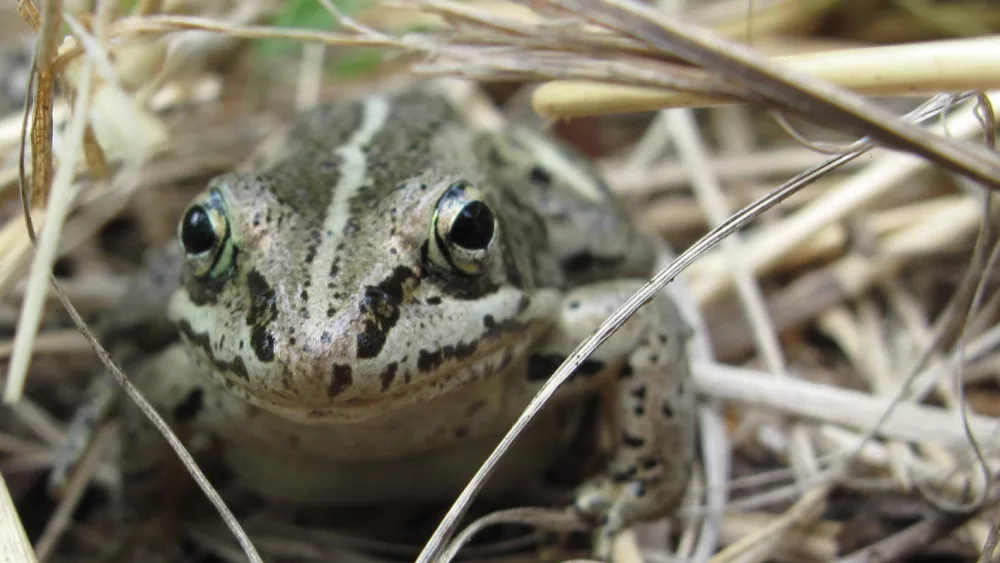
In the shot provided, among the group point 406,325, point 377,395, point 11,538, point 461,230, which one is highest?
point 461,230

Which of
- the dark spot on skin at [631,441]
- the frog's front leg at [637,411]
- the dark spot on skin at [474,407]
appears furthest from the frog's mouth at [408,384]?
the dark spot on skin at [631,441]

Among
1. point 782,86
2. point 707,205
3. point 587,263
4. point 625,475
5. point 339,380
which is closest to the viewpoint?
point 782,86

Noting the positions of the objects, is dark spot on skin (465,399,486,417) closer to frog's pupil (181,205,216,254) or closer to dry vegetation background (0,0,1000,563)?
dry vegetation background (0,0,1000,563)

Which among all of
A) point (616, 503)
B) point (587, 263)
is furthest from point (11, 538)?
point (587, 263)

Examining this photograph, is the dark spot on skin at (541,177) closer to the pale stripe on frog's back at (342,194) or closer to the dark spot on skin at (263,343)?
the pale stripe on frog's back at (342,194)

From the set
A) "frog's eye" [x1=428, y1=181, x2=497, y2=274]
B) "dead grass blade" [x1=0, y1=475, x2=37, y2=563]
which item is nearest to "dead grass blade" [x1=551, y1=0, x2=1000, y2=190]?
"frog's eye" [x1=428, y1=181, x2=497, y2=274]

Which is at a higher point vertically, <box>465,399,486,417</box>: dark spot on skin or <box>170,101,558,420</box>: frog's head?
<box>170,101,558,420</box>: frog's head

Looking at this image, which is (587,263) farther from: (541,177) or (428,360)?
(428,360)
